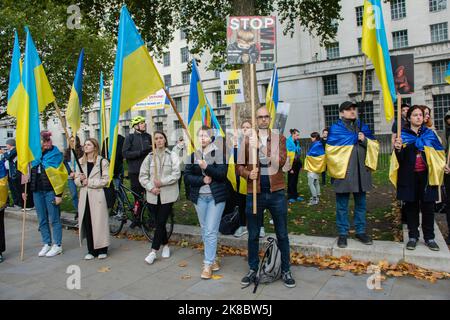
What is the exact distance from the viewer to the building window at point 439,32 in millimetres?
32094

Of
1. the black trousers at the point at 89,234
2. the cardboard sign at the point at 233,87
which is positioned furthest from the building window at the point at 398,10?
the black trousers at the point at 89,234

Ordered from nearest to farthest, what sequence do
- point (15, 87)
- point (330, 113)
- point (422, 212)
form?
point (422, 212)
point (15, 87)
point (330, 113)

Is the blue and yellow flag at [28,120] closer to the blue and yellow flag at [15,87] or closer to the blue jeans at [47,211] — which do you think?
the blue and yellow flag at [15,87]

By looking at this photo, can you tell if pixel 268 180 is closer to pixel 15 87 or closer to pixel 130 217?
pixel 130 217

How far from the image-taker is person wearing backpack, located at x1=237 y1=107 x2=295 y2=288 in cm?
445

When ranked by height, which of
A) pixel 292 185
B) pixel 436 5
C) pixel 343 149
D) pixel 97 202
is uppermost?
pixel 436 5

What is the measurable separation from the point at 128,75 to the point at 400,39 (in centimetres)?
3519

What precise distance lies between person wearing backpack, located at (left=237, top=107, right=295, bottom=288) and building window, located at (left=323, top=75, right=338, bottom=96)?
34.1 meters

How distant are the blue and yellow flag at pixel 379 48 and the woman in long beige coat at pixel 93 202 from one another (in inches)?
169

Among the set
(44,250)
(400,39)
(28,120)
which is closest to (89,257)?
(44,250)

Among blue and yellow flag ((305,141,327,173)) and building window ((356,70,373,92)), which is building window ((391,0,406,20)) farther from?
blue and yellow flag ((305,141,327,173))

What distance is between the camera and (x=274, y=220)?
4.52 meters
